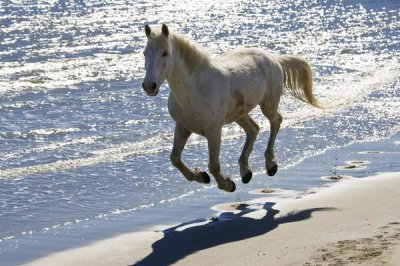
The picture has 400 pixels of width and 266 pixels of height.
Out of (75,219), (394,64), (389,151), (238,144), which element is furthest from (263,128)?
(394,64)

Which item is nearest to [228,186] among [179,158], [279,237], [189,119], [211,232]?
[179,158]

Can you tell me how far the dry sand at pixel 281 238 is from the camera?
306 inches

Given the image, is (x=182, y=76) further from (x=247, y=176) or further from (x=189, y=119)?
(x=247, y=176)

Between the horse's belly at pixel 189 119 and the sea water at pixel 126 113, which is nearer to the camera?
the horse's belly at pixel 189 119

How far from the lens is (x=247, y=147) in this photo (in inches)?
432

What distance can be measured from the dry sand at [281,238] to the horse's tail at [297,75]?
200 cm

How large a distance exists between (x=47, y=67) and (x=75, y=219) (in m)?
9.91

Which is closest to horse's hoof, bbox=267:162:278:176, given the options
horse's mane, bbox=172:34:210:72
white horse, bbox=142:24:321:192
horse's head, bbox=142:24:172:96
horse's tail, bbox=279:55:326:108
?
white horse, bbox=142:24:321:192

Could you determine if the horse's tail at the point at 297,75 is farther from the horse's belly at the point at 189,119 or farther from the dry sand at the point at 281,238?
the horse's belly at the point at 189,119

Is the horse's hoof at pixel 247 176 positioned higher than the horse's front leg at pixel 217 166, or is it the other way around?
the horse's front leg at pixel 217 166

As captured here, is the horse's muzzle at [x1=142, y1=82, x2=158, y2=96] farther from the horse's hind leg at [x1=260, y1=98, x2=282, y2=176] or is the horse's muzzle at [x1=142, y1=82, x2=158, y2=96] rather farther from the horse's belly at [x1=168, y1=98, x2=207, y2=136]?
the horse's hind leg at [x1=260, y1=98, x2=282, y2=176]

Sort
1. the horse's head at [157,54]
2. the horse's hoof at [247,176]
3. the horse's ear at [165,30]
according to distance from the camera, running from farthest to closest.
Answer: the horse's hoof at [247,176] → the horse's ear at [165,30] → the horse's head at [157,54]

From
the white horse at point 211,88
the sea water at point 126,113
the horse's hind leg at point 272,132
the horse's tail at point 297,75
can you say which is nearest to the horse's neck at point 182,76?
the white horse at point 211,88

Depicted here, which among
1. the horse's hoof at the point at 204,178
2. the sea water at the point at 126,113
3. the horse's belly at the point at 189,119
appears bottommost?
the sea water at the point at 126,113
